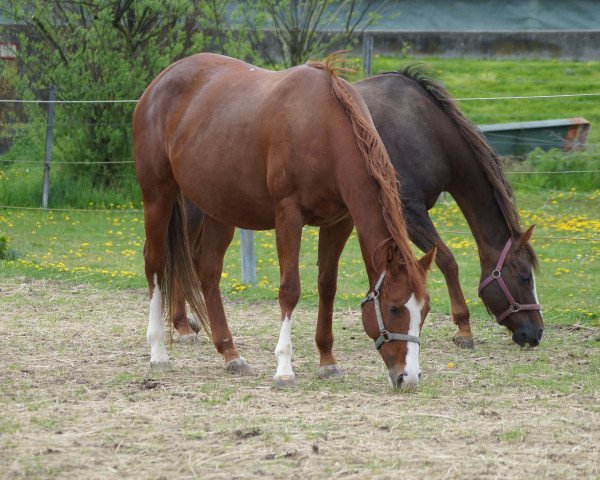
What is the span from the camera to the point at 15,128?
49.4 ft

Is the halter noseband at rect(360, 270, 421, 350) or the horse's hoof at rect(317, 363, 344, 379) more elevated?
the halter noseband at rect(360, 270, 421, 350)

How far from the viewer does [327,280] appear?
20.0 feet

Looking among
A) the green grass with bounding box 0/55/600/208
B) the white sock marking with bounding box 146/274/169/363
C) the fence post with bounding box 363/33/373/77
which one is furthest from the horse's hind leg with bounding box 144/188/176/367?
the fence post with bounding box 363/33/373/77

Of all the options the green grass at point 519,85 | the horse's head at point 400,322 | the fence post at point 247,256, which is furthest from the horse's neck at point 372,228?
the green grass at point 519,85

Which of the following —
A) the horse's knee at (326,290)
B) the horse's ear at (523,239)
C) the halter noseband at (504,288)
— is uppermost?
the horse's ear at (523,239)

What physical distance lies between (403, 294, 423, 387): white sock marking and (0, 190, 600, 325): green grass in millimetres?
3130

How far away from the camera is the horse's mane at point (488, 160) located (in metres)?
7.28

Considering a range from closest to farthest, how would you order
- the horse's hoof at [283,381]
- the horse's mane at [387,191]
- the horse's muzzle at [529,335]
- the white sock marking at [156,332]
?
the horse's mane at [387,191] < the horse's hoof at [283,381] < the white sock marking at [156,332] < the horse's muzzle at [529,335]

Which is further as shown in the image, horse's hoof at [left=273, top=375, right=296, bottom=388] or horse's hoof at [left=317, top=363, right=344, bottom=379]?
horse's hoof at [left=317, top=363, right=344, bottom=379]

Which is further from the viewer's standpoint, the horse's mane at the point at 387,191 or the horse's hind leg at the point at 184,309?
the horse's hind leg at the point at 184,309

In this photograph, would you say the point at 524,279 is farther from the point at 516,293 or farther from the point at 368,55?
the point at 368,55

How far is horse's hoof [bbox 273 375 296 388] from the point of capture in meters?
5.63

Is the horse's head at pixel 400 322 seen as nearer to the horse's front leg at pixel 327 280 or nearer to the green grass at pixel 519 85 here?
the horse's front leg at pixel 327 280

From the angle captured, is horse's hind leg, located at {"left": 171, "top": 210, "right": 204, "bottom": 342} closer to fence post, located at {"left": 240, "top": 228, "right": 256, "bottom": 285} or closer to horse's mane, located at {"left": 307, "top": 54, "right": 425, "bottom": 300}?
fence post, located at {"left": 240, "top": 228, "right": 256, "bottom": 285}
